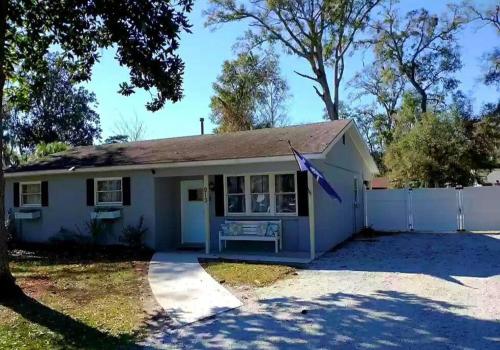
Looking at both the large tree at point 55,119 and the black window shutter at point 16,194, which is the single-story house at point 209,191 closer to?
the black window shutter at point 16,194

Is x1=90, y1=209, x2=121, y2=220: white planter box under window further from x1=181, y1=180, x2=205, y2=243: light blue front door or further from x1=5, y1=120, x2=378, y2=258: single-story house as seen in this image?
x1=181, y1=180, x2=205, y2=243: light blue front door

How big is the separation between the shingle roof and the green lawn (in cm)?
387

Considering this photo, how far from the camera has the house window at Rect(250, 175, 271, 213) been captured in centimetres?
1349

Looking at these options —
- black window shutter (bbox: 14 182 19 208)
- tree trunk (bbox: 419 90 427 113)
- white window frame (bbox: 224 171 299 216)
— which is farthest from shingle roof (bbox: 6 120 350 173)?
tree trunk (bbox: 419 90 427 113)

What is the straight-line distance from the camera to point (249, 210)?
13680mm

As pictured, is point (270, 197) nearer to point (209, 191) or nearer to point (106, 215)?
point (209, 191)

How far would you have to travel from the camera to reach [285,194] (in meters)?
13.2

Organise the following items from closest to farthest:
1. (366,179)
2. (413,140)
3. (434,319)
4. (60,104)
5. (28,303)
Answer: (434,319) < (28,303) < (366,179) < (413,140) < (60,104)

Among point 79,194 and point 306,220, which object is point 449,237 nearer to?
point 306,220

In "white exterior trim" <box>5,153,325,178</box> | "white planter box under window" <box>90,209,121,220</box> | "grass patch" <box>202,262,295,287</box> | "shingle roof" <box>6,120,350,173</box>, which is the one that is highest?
"shingle roof" <box>6,120,350,173</box>

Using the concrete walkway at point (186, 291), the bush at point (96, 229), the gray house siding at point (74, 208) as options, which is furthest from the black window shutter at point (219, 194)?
the bush at point (96, 229)

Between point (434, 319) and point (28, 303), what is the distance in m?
6.25

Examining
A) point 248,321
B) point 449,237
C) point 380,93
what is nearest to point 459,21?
point 380,93

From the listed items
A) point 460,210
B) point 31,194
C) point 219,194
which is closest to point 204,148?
point 219,194
